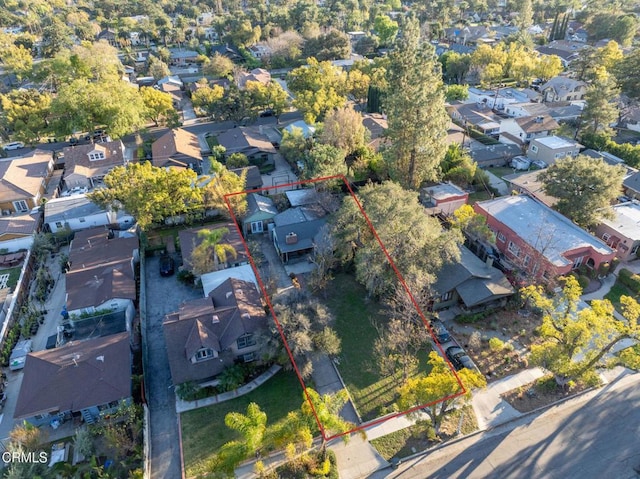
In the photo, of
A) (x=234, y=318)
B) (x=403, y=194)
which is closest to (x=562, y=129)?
(x=403, y=194)

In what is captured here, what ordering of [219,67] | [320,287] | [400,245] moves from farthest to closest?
[219,67], [320,287], [400,245]

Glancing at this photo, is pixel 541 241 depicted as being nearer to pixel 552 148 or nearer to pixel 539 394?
pixel 539 394

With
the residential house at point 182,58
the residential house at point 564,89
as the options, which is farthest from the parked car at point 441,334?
the residential house at point 182,58

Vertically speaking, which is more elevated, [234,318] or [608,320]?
[608,320]

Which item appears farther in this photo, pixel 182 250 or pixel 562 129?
pixel 562 129

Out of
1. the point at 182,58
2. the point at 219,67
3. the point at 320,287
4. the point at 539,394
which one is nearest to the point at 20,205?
the point at 320,287

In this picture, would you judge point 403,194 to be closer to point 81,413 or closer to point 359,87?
point 81,413

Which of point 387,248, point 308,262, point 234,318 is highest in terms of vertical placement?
point 387,248
